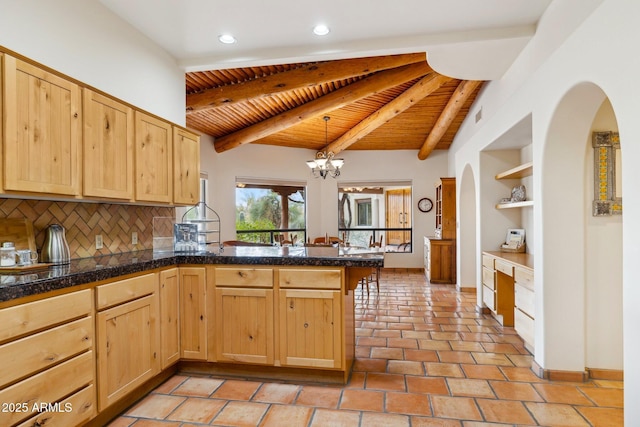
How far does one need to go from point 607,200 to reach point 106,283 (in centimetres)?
355

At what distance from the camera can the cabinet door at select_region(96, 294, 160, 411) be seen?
216 cm

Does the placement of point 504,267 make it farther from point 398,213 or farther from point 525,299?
point 398,213

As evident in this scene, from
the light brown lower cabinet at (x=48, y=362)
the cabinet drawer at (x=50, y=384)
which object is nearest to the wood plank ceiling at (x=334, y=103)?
the light brown lower cabinet at (x=48, y=362)

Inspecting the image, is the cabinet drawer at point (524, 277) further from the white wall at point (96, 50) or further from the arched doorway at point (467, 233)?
the white wall at point (96, 50)

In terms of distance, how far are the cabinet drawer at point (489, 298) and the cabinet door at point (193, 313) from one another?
10.7 ft

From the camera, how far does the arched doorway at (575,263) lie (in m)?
2.75

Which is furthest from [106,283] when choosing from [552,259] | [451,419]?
[552,259]

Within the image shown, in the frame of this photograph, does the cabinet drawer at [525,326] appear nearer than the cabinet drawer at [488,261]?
Yes

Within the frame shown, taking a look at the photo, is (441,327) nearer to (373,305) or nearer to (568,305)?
(373,305)

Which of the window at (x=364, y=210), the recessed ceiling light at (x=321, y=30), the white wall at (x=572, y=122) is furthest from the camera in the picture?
the window at (x=364, y=210)

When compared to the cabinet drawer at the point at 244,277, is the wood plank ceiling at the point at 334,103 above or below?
above

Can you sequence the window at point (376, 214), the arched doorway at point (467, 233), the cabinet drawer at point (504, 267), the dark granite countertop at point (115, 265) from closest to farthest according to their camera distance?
the dark granite countertop at point (115, 265) → the cabinet drawer at point (504, 267) → the arched doorway at point (467, 233) → the window at point (376, 214)

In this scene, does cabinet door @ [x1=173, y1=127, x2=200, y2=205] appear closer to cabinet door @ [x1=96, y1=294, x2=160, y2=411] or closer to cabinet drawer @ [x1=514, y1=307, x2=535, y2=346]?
cabinet door @ [x1=96, y1=294, x2=160, y2=411]

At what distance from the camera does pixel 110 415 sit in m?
2.28
